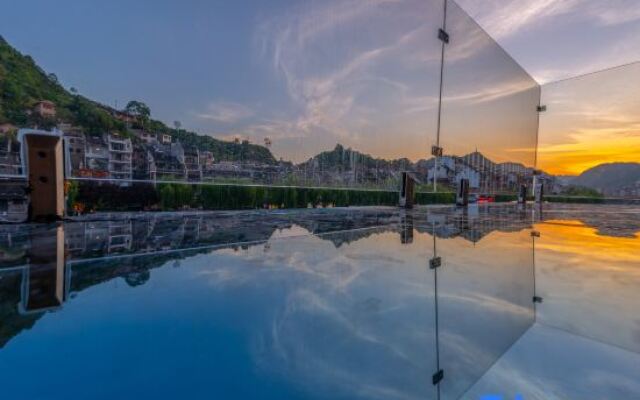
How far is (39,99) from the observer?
13.6 feet

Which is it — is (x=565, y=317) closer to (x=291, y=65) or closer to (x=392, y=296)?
(x=392, y=296)

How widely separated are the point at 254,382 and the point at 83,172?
5328 millimetres

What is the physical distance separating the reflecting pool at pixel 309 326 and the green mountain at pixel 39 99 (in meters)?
3.09

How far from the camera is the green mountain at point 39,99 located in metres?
3.94

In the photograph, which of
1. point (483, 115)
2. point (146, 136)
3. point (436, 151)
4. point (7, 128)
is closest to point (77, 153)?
point (7, 128)

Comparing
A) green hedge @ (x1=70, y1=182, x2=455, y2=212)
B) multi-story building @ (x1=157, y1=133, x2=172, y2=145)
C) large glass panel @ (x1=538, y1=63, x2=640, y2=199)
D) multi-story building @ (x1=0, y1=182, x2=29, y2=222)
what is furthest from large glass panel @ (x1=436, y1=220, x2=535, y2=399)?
large glass panel @ (x1=538, y1=63, x2=640, y2=199)

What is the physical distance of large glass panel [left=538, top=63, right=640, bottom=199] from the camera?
35.4ft

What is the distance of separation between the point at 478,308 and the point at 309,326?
76 centimetres

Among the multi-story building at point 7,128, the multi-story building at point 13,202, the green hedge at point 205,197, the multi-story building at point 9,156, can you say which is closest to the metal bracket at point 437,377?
the multi-story building at point 13,202

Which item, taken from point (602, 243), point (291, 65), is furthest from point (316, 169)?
point (602, 243)

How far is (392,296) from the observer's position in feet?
4.40

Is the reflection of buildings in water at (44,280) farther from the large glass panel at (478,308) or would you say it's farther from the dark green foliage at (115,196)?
the dark green foliage at (115,196)

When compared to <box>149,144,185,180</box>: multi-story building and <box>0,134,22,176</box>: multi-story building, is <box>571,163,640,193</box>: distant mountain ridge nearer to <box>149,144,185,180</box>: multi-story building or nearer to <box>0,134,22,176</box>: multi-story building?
<box>149,144,185,180</box>: multi-story building

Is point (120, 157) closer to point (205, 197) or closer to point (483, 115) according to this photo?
point (205, 197)
